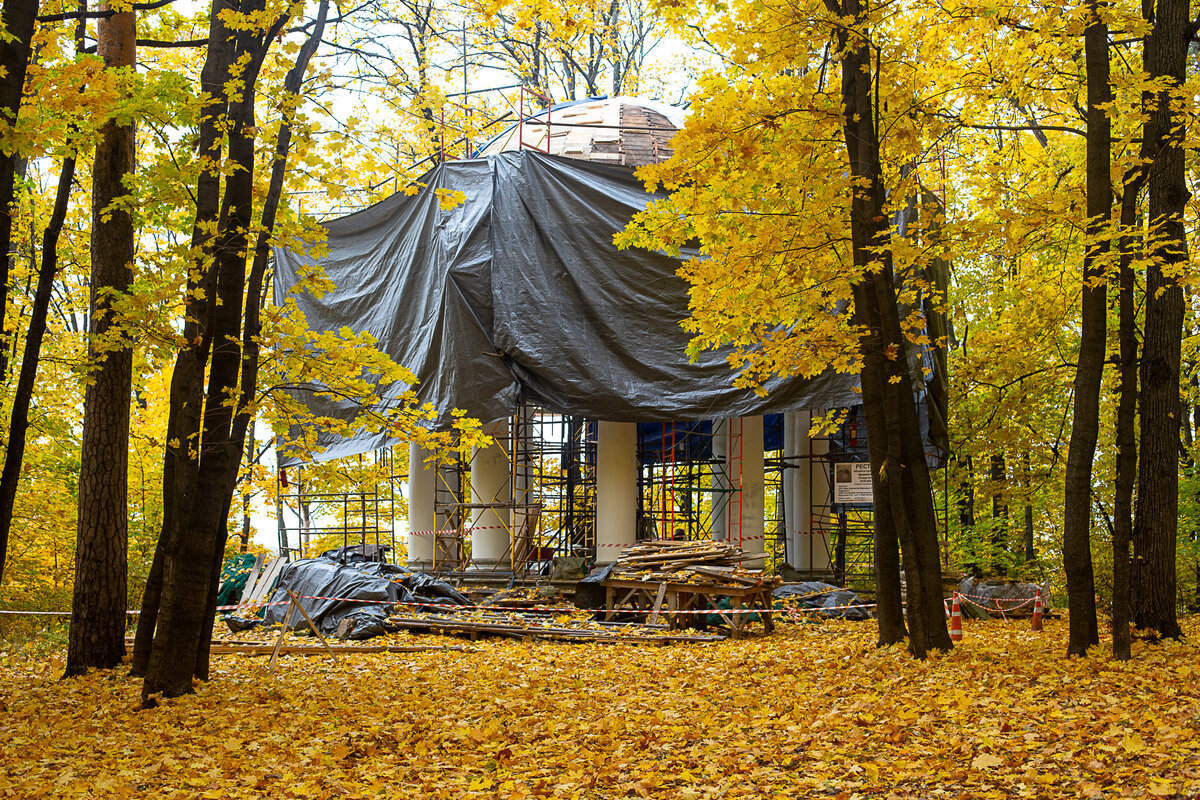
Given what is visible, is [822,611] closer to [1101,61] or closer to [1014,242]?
[1014,242]

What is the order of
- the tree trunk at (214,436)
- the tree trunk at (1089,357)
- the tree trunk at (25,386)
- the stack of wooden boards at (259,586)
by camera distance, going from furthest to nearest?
the stack of wooden boards at (259,586), the tree trunk at (1089,357), the tree trunk at (214,436), the tree trunk at (25,386)

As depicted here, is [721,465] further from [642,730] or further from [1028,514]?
[642,730]

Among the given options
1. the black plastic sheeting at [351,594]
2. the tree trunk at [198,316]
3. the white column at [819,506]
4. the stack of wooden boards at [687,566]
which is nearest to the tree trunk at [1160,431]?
the stack of wooden boards at [687,566]

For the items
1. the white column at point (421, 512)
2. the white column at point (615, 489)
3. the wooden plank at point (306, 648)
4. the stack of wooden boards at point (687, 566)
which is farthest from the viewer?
the white column at point (421, 512)

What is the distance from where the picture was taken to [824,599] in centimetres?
1606

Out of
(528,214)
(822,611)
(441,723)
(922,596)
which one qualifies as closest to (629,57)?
(528,214)

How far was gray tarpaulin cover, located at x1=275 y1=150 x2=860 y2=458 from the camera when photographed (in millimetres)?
17375

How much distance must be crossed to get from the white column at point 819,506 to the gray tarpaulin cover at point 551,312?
17.8 feet

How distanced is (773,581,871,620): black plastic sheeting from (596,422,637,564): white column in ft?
11.4

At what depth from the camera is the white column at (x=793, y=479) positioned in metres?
22.7

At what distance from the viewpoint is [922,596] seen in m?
9.45

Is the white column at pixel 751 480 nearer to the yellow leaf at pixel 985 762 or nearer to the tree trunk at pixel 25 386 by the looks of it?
the tree trunk at pixel 25 386

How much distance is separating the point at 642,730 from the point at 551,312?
11.5m

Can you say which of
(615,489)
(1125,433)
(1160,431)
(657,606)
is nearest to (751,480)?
(615,489)
